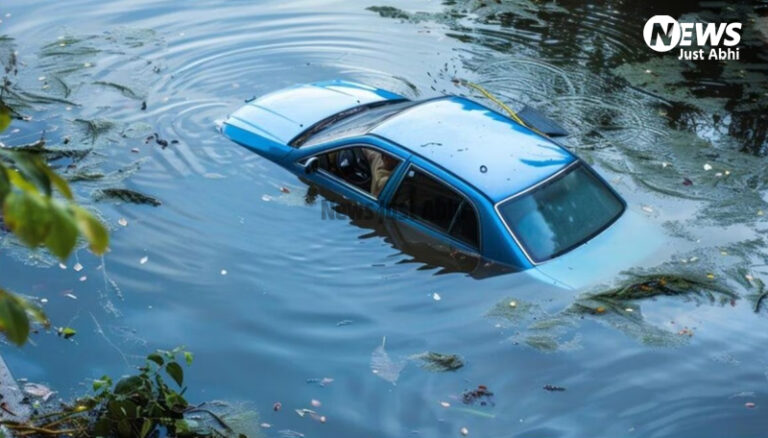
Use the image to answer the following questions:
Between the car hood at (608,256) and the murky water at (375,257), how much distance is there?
142mm

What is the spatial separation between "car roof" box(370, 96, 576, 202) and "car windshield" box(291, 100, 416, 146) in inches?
10.7

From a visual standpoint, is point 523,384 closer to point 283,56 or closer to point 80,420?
point 80,420

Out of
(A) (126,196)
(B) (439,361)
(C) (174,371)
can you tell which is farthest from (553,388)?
(A) (126,196)

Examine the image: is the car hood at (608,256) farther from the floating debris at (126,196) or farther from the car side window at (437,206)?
the floating debris at (126,196)

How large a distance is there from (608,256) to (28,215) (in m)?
6.43

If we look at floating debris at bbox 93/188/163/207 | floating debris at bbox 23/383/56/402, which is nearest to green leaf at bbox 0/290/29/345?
floating debris at bbox 23/383/56/402

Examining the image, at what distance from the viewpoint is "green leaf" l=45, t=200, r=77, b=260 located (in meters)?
2.63

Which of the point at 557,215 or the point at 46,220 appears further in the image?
the point at 557,215

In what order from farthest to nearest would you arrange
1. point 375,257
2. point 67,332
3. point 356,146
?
point 356,146 < point 375,257 < point 67,332

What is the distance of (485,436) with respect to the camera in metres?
7.02

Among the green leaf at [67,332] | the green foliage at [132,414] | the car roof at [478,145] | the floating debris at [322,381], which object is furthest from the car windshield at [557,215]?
the green leaf at [67,332]

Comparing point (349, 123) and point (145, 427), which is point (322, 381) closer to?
point (145, 427)

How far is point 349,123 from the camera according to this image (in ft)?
32.1

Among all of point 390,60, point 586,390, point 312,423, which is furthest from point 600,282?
point 390,60
